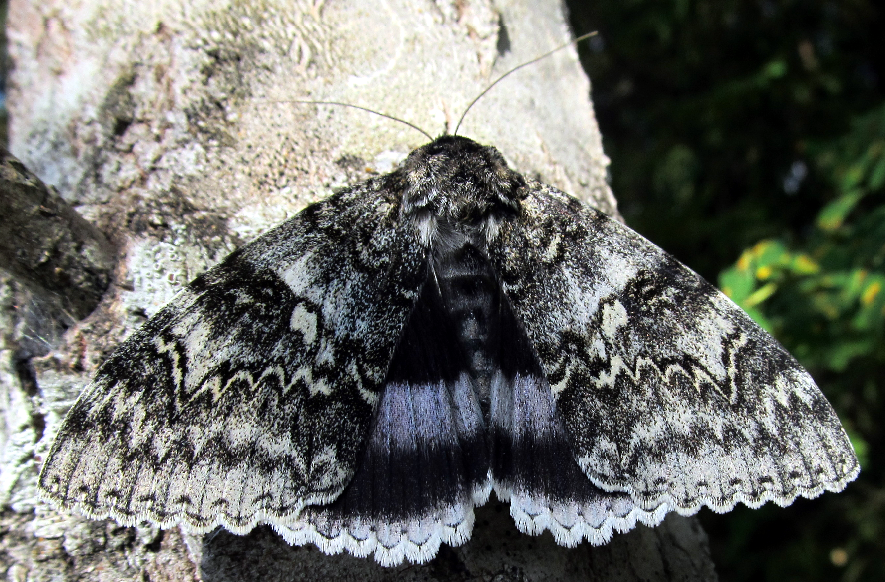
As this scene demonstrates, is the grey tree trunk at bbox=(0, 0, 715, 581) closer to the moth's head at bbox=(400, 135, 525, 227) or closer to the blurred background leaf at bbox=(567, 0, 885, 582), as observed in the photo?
the moth's head at bbox=(400, 135, 525, 227)

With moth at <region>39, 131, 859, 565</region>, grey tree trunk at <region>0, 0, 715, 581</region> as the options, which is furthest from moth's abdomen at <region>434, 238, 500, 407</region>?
grey tree trunk at <region>0, 0, 715, 581</region>

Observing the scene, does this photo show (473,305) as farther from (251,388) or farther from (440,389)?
(251,388)

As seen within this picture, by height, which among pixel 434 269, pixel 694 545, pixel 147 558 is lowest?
pixel 694 545

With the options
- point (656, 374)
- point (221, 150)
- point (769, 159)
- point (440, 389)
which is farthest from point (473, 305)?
point (769, 159)

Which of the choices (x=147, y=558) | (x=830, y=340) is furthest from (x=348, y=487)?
(x=830, y=340)

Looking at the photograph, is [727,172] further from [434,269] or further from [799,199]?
[434,269]

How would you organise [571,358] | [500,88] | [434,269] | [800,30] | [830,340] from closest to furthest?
[571,358] → [434,269] → [500,88] → [830,340] → [800,30]
